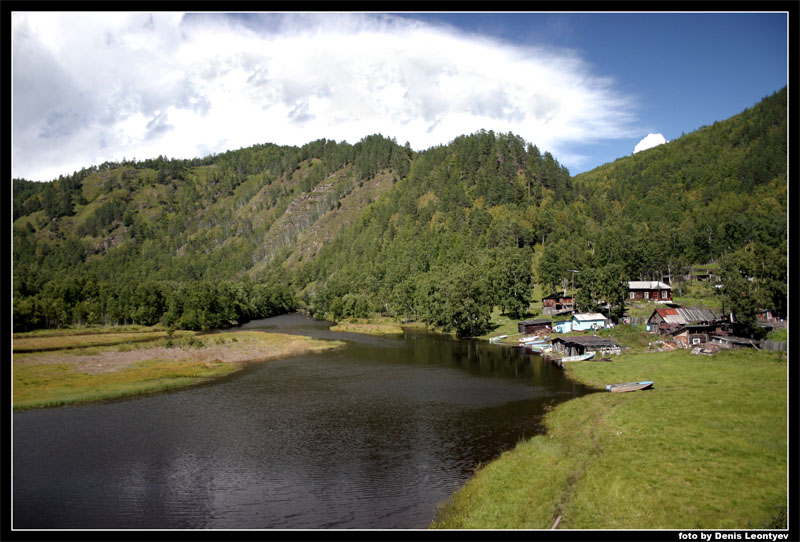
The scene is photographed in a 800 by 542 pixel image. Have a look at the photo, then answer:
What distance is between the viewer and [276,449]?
114 feet

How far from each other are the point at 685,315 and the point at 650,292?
33127mm

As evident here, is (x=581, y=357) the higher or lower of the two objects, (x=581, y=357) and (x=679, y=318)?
the lower

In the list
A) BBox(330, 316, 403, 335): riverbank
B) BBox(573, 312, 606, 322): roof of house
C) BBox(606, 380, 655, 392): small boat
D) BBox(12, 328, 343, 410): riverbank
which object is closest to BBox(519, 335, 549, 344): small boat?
BBox(573, 312, 606, 322): roof of house

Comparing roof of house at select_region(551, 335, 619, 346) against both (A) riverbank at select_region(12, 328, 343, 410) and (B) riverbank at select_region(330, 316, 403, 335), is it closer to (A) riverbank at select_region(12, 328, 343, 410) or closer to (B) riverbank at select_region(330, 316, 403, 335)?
(A) riverbank at select_region(12, 328, 343, 410)

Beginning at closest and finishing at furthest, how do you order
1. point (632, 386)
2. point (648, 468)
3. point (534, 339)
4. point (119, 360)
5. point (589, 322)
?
point (648, 468) < point (632, 386) < point (119, 360) < point (589, 322) < point (534, 339)

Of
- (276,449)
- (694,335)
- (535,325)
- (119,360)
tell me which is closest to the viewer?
(276,449)

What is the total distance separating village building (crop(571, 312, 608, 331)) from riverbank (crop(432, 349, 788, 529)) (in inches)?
1585

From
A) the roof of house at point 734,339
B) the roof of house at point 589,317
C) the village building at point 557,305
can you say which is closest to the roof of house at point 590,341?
the roof of house at point 734,339

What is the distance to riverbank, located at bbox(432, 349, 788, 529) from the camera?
74.6ft

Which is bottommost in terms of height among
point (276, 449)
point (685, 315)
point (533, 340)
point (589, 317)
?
point (276, 449)

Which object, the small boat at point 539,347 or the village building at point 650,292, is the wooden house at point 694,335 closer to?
the small boat at point 539,347

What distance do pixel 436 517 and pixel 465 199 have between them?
167 m

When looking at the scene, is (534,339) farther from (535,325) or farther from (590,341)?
(590,341)

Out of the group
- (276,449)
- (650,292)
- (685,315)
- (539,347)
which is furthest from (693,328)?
(276,449)
